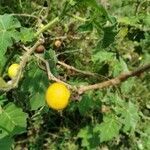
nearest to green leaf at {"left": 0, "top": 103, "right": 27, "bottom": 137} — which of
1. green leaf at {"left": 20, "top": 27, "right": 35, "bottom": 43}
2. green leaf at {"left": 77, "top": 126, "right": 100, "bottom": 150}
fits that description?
green leaf at {"left": 20, "top": 27, "right": 35, "bottom": 43}

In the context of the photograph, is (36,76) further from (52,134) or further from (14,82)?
(52,134)

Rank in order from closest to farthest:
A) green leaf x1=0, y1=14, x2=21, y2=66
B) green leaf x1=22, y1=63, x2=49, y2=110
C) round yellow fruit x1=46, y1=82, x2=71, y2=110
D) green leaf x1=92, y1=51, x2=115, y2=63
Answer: round yellow fruit x1=46, y1=82, x2=71, y2=110 → green leaf x1=0, y1=14, x2=21, y2=66 → green leaf x1=22, y1=63, x2=49, y2=110 → green leaf x1=92, y1=51, x2=115, y2=63

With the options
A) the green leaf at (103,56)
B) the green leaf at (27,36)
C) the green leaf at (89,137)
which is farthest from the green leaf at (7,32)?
the green leaf at (89,137)

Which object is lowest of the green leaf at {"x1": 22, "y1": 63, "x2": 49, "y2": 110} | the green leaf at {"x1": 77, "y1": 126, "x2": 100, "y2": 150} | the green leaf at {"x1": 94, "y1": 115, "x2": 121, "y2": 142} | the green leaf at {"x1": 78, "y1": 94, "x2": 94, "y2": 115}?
the green leaf at {"x1": 77, "y1": 126, "x2": 100, "y2": 150}

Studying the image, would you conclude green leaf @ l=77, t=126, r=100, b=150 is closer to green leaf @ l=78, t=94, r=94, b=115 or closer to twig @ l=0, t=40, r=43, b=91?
green leaf @ l=78, t=94, r=94, b=115

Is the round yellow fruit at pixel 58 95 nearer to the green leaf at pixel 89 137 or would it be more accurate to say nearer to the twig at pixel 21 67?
the twig at pixel 21 67
